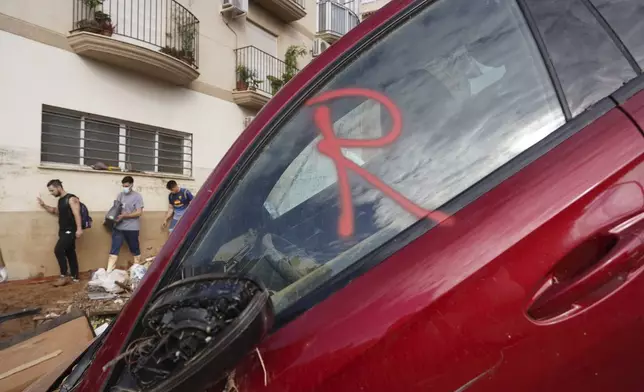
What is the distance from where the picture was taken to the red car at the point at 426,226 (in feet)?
2.63

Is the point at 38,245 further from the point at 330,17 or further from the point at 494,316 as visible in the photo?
the point at 330,17

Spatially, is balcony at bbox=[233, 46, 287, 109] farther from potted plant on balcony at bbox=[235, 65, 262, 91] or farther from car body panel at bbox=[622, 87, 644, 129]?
car body panel at bbox=[622, 87, 644, 129]

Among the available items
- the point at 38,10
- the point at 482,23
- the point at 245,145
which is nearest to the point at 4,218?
the point at 38,10

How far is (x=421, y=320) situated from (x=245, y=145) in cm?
60

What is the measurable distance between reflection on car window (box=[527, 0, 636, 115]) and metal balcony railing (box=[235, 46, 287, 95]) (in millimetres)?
9370

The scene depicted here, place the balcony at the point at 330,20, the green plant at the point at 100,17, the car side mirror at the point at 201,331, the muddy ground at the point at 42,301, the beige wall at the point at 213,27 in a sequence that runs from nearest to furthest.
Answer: the car side mirror at the point at 201,331 → the muddy ground at the point at 42,301 → the beige wall at the point at 213,27 → the green plant at the point at 100,17 → the balcony at the point at 330,20

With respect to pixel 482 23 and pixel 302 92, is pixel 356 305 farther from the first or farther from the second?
pixel 482 23

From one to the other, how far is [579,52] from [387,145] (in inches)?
18.8

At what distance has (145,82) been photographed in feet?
26.4

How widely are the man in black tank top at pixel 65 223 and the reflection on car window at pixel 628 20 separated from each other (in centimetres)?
693

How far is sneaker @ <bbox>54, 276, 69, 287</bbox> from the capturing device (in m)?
6.44

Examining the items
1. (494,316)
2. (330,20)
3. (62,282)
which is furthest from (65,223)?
(330,20)

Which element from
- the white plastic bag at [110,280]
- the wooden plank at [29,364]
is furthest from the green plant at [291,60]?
the wooden plank at [29,364]

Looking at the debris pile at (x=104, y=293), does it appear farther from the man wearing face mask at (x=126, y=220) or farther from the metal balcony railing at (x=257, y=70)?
the metal balcony railing at (x=257, y=70)
